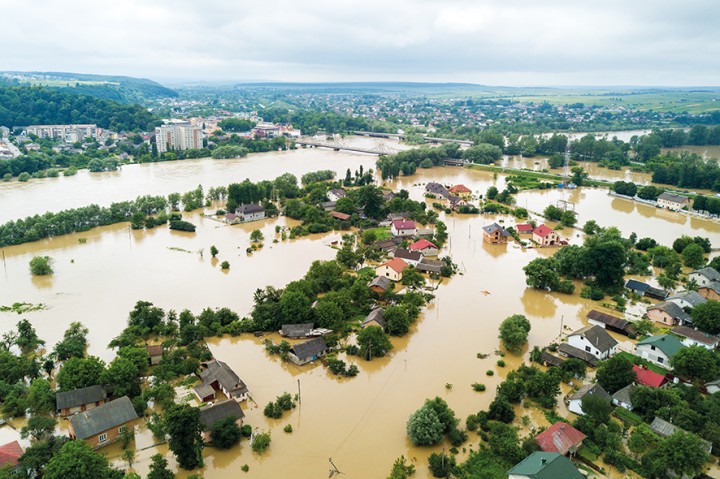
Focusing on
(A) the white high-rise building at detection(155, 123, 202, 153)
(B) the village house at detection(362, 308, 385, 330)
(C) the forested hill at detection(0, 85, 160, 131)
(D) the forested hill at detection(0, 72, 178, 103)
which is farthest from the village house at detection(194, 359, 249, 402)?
(D) the forested hill at detection(0, 72, 178, 103)

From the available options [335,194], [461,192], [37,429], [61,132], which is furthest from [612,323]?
[61,132]

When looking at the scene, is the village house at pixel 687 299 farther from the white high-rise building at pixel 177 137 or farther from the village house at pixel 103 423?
the white high-rise building at pixel 177 137

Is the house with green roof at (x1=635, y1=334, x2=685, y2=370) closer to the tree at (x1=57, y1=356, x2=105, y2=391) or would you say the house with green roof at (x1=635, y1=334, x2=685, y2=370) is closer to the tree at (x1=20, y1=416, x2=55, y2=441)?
the tree at (x1=57, y1=356, x2=105, y2=391)

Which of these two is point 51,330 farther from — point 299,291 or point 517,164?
point 517,164

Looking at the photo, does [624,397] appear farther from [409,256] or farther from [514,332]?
[409,256]

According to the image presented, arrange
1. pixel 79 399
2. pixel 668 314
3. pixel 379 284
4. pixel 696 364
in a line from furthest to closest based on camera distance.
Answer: pixel 379 284, pixel 668 314, pixel 696 364, pixel 79 399

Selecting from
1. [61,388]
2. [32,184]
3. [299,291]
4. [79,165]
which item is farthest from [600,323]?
[79,165]
